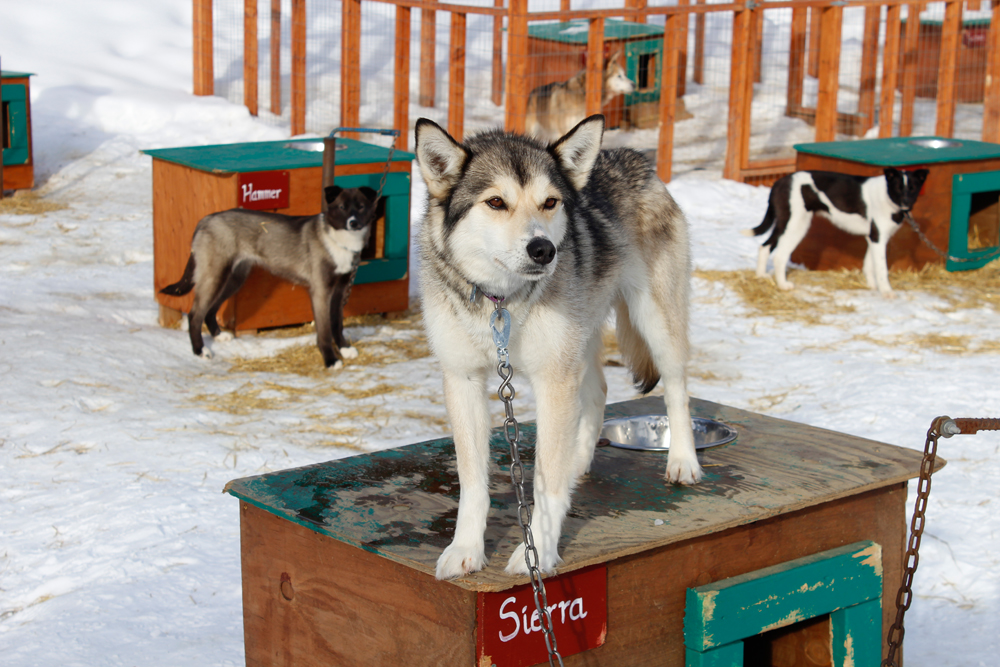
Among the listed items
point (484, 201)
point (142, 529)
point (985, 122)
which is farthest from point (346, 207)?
point (985, 122)

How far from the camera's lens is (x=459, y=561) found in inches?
94.1

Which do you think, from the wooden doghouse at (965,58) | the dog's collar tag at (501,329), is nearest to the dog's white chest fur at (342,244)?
the dog's collar tag at (501,329)

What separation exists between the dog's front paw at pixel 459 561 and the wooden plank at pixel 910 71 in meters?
11.6

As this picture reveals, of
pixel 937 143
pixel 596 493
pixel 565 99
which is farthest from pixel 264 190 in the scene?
pixel 937 143

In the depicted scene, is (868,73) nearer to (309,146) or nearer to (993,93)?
(993,93)

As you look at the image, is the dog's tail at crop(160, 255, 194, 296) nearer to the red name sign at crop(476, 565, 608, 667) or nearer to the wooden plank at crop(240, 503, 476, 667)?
the wooden plank at crop(240, 503, 476, 667)

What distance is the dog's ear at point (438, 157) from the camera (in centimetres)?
242

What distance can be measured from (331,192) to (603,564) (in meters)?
3.72

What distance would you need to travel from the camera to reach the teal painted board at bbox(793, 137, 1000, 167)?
7637mm

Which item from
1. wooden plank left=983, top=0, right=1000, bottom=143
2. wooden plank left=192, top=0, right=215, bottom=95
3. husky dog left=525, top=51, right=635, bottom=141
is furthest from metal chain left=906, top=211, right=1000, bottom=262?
wooden plank left=192, top=0, right=215, bottom=95

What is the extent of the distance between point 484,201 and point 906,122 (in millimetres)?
11799

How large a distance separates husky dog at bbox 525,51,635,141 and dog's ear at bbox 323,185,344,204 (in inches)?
205

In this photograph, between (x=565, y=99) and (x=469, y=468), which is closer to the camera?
(x=469, y=468)

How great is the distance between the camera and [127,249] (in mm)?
8000
